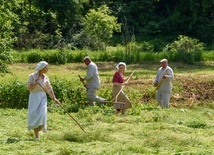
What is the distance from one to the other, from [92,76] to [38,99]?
5.16m

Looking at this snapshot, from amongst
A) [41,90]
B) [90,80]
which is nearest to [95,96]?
[90,80]

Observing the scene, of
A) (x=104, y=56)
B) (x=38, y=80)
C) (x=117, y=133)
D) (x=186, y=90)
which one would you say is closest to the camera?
(x=38, y=80)

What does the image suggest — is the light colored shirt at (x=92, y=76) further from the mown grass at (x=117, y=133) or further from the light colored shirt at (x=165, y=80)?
the light colored shirt at (x=165, y=80)

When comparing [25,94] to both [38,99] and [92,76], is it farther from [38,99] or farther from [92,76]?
[38,99]

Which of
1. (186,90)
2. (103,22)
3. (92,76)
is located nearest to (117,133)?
(92,76)

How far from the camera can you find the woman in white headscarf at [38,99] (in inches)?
466

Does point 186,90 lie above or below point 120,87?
below

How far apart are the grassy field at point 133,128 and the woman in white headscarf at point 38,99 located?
26 cm

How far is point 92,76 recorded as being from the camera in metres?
17.1

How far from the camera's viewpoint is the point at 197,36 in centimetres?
4169

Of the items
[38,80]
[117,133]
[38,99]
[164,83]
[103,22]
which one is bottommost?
[117,133]

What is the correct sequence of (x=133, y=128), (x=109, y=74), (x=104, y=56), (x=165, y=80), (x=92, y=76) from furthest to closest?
(x=104, y=56) → (x=109, y=74) → (x=165, y=80) → (x=92, y=76) → (x=133, y=128)

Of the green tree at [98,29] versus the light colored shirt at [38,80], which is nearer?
the light colored shirt at [38,80]

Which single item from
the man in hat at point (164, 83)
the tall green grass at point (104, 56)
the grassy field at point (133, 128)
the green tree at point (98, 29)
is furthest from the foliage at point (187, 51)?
the man in hat at point (164, 83)
